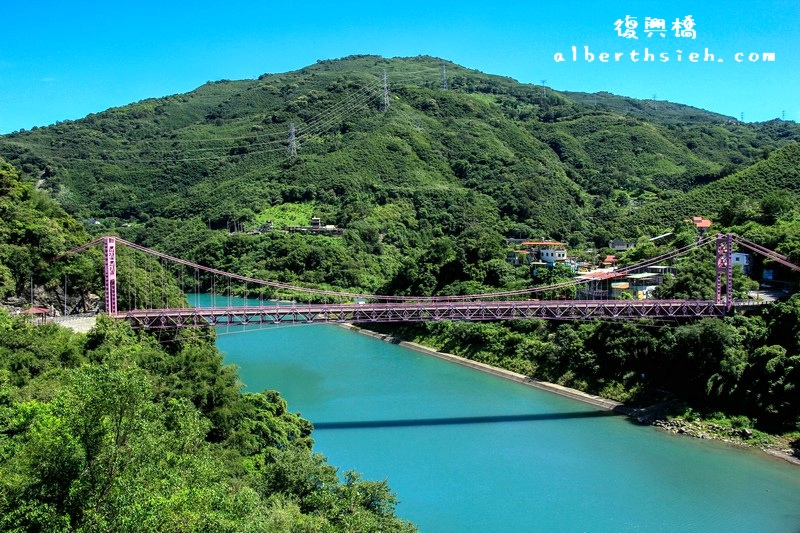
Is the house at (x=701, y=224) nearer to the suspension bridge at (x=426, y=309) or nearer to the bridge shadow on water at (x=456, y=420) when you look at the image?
the suspension bridge at (x=426, y=309)

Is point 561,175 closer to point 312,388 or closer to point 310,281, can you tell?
point 310,281

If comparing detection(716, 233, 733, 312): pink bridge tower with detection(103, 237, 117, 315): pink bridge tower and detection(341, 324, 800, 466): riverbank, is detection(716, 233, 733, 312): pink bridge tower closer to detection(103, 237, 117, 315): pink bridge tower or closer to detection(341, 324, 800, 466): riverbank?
detection(341, 324, 800, 466): riverbank

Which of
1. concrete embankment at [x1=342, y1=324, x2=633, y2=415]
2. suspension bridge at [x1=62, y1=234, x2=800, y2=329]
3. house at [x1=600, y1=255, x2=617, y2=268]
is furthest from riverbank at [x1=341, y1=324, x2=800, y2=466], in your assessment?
house at [x1=600, y1=255, x2=617, y2=268]

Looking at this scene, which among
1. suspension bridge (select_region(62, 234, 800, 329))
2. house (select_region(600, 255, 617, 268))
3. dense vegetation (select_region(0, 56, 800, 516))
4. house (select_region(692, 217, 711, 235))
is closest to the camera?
dense vegetation (select_region(0, 56, 800, 516))

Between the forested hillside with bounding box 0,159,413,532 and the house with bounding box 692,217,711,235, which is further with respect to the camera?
the house with bounding box 692,217,711,235

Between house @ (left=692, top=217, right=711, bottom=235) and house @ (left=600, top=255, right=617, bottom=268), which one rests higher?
house @ (left=692, top=217, right=711, bottom=235)

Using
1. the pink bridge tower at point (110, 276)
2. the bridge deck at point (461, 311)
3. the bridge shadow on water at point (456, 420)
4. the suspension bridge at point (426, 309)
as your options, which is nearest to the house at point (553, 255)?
the suspension bridge at point (426, 309)

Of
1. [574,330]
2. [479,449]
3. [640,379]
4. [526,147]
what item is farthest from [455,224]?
[479,449]
